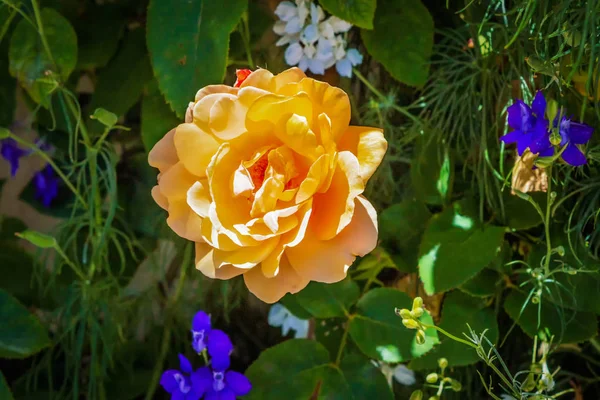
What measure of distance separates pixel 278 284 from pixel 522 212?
28 centimetres

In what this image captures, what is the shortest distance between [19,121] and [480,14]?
78 centimetres

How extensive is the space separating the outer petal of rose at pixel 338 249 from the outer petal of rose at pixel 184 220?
8 cm

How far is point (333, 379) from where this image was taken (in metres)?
0.64

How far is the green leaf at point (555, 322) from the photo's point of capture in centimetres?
60

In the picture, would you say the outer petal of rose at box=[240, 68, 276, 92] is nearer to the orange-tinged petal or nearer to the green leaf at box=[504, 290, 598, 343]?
the orange-tinged petal

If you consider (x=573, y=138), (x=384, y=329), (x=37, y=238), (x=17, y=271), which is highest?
(x=573, y=138)

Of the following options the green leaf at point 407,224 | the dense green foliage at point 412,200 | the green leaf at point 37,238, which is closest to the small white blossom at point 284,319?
the dense green foliage at point 412,200

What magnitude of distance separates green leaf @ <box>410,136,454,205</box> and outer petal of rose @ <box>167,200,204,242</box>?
0.27 m

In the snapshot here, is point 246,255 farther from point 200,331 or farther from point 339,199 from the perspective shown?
point 200,331

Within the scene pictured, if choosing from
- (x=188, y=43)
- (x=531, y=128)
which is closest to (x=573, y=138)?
(x=531, y=128)

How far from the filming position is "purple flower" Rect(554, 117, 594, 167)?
514 mm

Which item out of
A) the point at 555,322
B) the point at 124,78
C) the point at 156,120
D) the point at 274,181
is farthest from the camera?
the point at 124,78

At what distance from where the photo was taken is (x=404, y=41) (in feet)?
2.28

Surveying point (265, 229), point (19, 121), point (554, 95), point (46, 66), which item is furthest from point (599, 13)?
point (19, 121)
